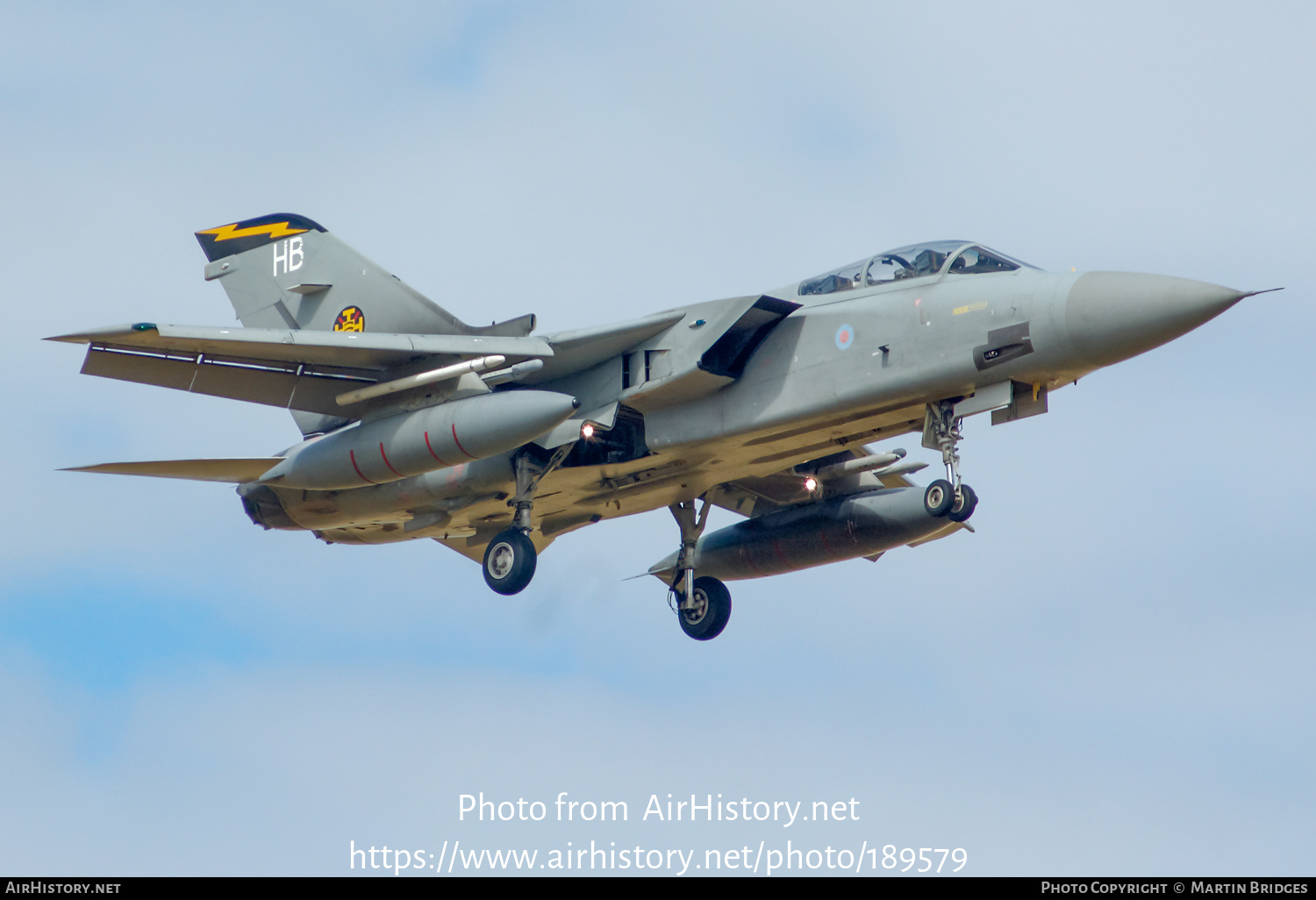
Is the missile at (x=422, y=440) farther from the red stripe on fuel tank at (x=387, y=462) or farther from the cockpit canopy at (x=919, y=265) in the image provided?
the cockpit canopy at (x=919, y=265)

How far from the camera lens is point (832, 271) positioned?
19656 millimetres

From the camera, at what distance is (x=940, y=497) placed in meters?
18.1

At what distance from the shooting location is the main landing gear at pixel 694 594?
2306 cm

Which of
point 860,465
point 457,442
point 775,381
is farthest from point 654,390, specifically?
point 860,465

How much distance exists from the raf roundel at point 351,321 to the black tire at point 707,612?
583 cm

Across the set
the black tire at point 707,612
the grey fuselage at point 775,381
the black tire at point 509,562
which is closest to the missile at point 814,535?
the black tire at point 707,612

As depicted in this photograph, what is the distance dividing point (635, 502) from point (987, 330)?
6168 millimetres

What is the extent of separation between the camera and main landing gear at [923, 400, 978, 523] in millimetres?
18047

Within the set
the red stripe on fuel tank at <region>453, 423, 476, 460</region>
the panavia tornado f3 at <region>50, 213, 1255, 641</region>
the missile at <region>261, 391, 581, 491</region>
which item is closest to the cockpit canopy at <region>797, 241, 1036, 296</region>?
the panavia tornado f3 at <region>50, 213, 1255, 641</region>

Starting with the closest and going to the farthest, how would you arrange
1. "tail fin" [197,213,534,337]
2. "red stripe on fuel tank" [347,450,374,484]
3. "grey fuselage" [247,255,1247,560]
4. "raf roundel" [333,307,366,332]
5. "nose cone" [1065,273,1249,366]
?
"nose cone" [1065,273,1249,366], "grey fuselage" [247,255,1247,560], "red stripe on fuel tank" [347,450,374,484], "tail fin" [197,213,534,337], "raf roundel" [333,307,366,332]

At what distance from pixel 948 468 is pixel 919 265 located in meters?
2.35

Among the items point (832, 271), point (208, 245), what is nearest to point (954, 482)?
point (832, 271)

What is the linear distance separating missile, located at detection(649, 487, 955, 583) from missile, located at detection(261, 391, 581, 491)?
3.91m

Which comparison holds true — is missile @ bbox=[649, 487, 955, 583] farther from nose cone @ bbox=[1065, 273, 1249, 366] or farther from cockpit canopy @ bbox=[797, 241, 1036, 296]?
nose cone @ bbox=[1065, 273, 1249, 366]
